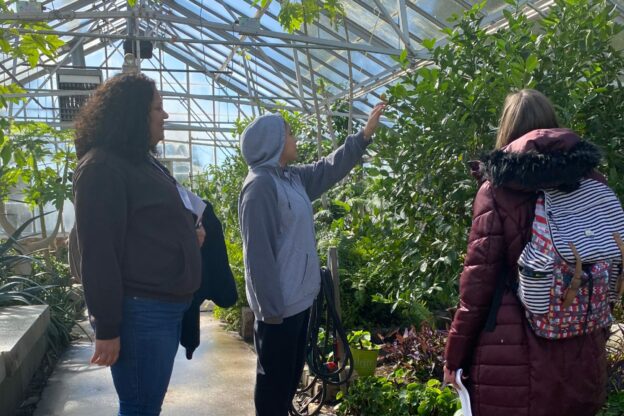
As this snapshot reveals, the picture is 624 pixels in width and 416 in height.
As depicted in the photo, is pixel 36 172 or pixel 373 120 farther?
pixel 36 172

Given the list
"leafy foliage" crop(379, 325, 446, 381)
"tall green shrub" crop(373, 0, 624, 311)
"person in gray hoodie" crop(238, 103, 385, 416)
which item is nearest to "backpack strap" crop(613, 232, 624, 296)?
"tall green shrub" crop(373, 0, 624, 311)

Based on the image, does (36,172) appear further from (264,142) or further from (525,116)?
(525,116)

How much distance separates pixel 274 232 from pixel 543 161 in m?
1.23

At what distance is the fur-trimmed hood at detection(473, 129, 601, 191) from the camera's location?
1938 millimetres

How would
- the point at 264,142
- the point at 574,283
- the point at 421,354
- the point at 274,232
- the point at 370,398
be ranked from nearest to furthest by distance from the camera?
the point at 574,283 < the point at 274,232 < the point at 264,142 < the point at 370,398 < the point at 421,354

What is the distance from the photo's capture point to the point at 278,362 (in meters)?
2.88

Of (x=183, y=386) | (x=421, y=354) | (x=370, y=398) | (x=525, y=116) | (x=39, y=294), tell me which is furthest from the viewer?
(x=39, y=294)

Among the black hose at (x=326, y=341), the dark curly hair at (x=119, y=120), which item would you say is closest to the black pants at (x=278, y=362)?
the black hose at (x=326, y=341)

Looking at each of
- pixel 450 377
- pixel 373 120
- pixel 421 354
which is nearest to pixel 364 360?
pixel 421 354

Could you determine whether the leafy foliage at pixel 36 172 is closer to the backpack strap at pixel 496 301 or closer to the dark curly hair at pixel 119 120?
the dark curly hair at pixel 119 120

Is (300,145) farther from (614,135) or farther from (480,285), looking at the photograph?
(480,285)

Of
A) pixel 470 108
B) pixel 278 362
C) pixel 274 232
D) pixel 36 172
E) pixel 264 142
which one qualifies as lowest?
pixel 278 362

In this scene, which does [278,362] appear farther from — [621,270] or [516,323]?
[621,270]

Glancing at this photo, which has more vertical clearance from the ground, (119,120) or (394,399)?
(119,120)
